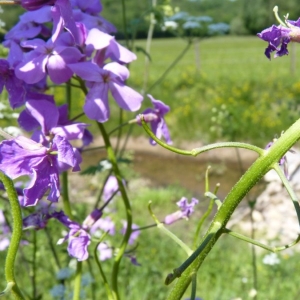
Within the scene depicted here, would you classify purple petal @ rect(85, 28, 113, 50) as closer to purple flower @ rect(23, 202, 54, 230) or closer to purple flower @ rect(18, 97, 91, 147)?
purple flower @ rect(18, 97, 91, 147)

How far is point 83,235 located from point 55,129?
0.50ft

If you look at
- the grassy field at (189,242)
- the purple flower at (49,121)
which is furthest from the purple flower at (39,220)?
the grassy field at (189,242)

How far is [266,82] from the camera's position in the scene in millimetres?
9938

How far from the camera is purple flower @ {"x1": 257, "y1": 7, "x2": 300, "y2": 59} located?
57 cm

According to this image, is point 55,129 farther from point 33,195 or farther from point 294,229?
point 294,229

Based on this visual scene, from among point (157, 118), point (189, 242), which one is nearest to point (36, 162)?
point (157, 118)

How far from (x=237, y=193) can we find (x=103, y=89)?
0.86 feet

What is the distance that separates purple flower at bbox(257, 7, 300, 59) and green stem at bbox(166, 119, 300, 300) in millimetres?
120

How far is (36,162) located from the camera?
0.57 m

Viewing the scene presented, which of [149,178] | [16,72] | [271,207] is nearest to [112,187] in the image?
[16,72]

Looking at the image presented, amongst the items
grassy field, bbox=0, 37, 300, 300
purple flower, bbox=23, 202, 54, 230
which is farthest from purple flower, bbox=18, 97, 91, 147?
grassy field, bbox=0, 37, 300, 300

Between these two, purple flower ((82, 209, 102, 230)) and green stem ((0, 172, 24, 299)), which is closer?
green stem ((0, 172, 24, 299))

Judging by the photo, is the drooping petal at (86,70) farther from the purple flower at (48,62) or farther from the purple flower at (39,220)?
the purple flower at (39,220)

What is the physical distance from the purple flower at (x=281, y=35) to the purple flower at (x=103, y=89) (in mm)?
212
